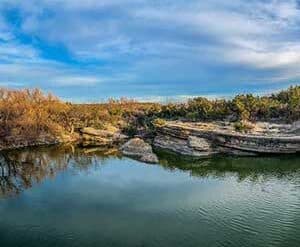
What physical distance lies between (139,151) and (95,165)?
817 cm

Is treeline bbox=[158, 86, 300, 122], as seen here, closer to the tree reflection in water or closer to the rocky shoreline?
the rocky shoreline

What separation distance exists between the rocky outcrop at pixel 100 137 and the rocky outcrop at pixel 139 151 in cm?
1232

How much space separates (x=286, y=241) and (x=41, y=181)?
2529 cm

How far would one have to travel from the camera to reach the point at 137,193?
3569cm

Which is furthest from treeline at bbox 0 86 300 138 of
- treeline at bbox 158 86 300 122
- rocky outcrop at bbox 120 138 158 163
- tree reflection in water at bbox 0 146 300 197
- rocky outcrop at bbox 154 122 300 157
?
rocky outcrop at bbox 120 138 158 163

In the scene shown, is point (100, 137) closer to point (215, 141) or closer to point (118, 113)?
point (118, 113)

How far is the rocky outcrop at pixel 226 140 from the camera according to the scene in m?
52.9

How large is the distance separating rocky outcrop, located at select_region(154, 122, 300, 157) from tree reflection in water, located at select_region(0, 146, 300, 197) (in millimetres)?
2246

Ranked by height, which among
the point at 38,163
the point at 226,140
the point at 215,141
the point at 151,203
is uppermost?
the point at 226,140

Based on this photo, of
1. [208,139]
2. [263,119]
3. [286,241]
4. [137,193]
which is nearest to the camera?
[286,241]

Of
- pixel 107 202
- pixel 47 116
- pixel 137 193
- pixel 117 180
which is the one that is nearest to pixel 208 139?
pixel 117 180

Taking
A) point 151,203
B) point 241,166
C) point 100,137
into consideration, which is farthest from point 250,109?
point 151,203

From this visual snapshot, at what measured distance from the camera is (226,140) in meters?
55.8

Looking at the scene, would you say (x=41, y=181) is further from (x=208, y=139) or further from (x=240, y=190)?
(x=208, y=139)
